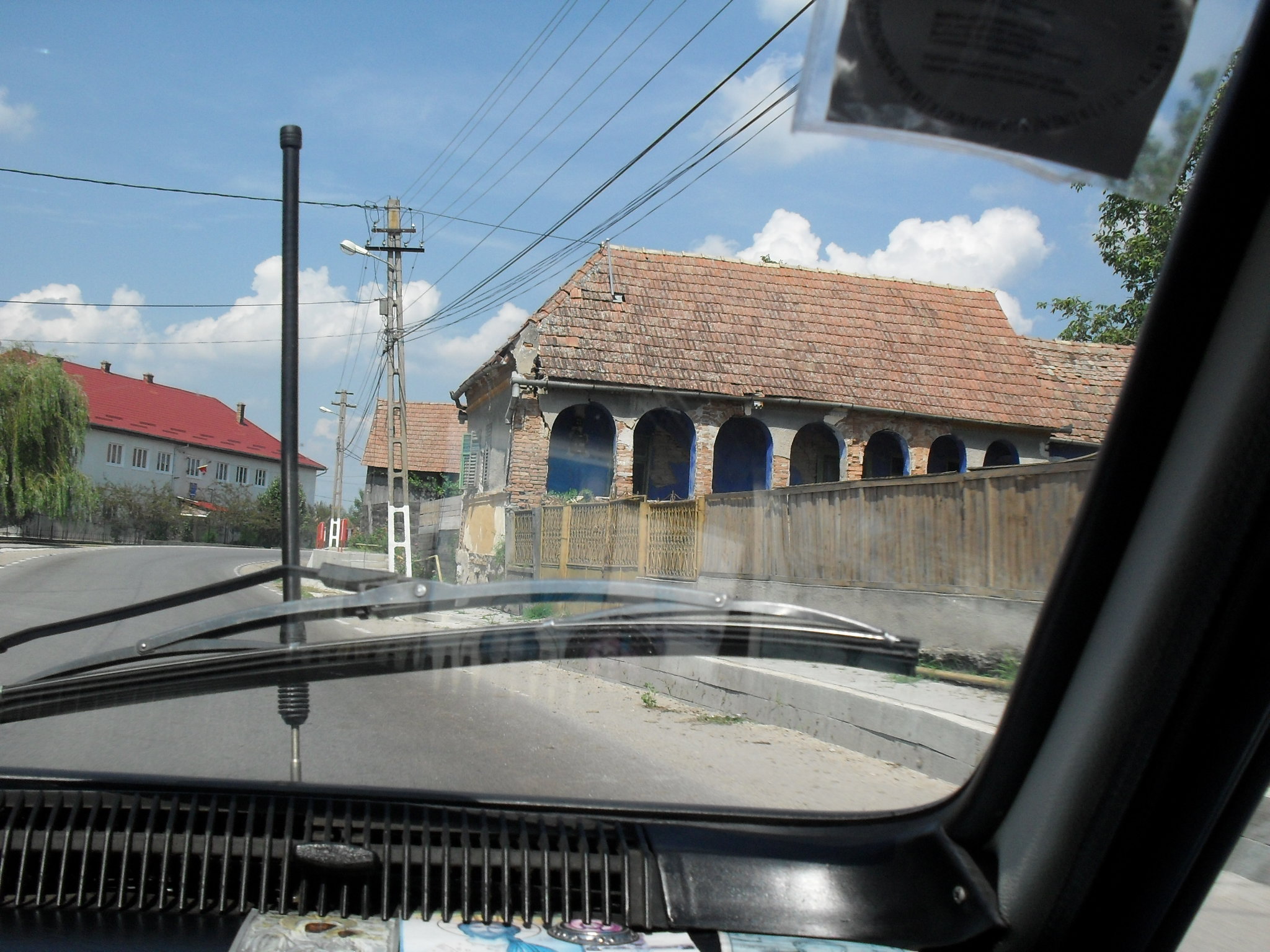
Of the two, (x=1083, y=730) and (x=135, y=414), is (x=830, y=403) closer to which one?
(x=1083, y=730)

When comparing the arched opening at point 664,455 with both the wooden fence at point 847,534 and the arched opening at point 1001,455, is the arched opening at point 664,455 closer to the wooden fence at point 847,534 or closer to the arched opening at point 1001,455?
the wooden fence at point 847,534

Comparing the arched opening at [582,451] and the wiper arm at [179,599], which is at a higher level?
the arched opening at [582,451]

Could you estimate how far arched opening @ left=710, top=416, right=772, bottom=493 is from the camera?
2.52 meters

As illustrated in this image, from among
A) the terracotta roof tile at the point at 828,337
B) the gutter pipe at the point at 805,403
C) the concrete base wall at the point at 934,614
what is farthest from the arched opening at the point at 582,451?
the concrete base wall at the point at 934,614

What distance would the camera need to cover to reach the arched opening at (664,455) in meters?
2.63

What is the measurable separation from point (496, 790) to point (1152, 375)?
1.33 meters

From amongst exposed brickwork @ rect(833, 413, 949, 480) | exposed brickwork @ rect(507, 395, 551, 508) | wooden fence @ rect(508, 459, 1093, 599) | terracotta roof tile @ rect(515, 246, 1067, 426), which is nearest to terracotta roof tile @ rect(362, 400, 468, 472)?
exposed brickwork @ rect(507, 395, 551, 508)

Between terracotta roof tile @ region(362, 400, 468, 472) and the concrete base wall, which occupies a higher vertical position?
terracotta roof tile @ region(362, 400, 468, 472)

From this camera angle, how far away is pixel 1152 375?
1.55 metres

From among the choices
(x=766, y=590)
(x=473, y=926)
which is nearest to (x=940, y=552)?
(x=766, y=590)

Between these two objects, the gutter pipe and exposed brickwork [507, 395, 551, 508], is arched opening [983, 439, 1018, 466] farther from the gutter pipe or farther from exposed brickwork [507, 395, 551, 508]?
exposed brickwork [507, 395, 551, 508]

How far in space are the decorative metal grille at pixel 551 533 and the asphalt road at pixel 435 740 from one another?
1.17 feet

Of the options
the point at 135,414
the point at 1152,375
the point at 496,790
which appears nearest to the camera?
the point at 1152,375

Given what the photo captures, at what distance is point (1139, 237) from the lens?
1.65m
